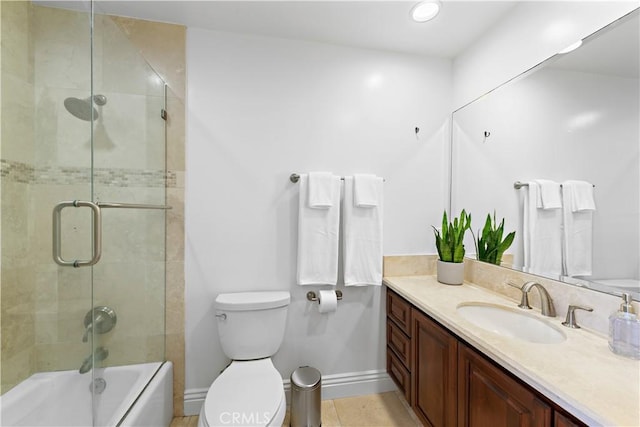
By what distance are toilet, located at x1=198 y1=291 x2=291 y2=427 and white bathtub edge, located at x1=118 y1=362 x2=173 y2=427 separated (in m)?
0.36

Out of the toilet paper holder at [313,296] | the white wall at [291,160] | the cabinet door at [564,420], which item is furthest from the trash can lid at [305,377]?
the cabinet door at [564,420]

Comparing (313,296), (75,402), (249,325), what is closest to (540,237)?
(313,296)

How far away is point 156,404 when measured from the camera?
1.38 metres

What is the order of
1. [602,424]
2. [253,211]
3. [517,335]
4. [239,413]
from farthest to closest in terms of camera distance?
[253,211] → [517,335] → [239,413] → [602,424]

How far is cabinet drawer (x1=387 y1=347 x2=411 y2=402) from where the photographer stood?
148 centimetres

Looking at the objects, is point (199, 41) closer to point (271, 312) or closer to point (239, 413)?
point (271, 312)

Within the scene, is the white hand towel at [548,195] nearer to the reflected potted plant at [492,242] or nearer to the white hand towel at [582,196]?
the white hand towel at [582,196]

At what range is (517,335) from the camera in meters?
1.20

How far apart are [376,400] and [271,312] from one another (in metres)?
0.95

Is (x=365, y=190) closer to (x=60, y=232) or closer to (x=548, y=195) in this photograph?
(x=548, y=195)

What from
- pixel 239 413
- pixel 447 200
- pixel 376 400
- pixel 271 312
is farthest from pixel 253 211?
pixel 376 400

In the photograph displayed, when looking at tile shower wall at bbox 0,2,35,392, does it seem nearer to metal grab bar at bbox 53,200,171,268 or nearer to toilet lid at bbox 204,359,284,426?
metal grab bar at bbox 53,200,171,268

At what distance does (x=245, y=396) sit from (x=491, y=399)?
0.98 m

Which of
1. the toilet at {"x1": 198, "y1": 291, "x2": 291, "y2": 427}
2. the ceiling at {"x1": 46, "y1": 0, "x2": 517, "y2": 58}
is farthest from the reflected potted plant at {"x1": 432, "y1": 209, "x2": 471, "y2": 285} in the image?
the ceiling at {"x1": 46, "y1": 0, "x2": 517, "y2": 58}
